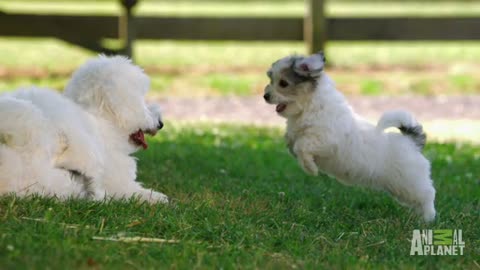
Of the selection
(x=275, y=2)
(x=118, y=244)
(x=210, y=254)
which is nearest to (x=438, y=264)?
(x=210, y=254)

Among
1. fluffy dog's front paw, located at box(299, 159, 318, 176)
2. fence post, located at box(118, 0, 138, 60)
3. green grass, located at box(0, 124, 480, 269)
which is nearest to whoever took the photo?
green grass, located at box(0, 124, 480, 269)

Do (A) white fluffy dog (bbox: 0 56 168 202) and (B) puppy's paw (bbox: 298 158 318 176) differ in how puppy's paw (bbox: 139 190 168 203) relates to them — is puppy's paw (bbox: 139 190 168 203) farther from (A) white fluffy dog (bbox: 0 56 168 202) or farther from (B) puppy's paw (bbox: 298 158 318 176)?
(B) puppy's paw (bbox: 298 158 318 176)

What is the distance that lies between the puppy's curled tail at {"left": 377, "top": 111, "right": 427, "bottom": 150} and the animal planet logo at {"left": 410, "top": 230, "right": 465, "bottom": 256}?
99cm

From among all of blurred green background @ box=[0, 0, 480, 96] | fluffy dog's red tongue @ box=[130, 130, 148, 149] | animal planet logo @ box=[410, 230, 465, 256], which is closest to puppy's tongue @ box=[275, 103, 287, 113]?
fluffy dog's red tongue @ box=[130, 130, 148, 149]

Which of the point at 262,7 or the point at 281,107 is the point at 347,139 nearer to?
the point at 281,107

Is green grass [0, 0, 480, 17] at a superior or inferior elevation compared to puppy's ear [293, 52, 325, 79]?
superior

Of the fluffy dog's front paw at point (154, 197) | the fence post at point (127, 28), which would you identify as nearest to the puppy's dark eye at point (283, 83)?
the fluffy dog's front paw at point (154, 197)

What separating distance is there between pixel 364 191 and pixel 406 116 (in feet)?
4.11

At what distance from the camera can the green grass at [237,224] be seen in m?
5.00

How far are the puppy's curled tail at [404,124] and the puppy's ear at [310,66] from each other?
62 centimetres

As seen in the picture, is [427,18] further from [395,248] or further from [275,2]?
[275,2]

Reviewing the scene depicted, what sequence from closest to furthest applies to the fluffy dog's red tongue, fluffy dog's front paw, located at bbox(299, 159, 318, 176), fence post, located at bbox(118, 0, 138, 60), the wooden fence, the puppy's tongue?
1. the fluffy dog's red tongue
2. fluffy dog's front paw, located at bbox(299, 159, 318, 176)
3. the puppy's tongue
4. fence post, located at bbox(118, 0, 138, 60)
5. the wooden fence

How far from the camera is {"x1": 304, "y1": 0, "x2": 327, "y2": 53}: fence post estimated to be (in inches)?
683

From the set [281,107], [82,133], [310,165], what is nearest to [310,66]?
[281,107]
